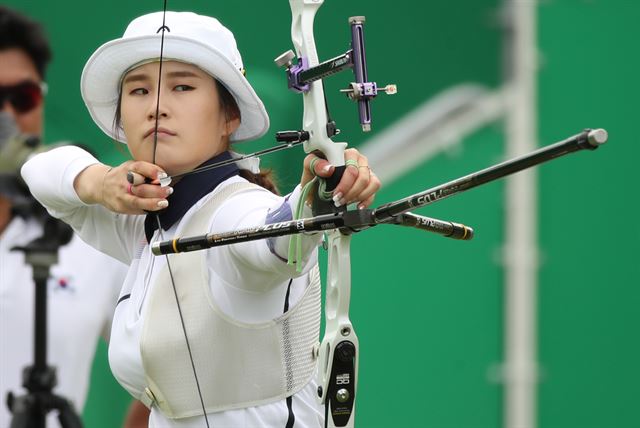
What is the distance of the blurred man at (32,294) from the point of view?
2711mm

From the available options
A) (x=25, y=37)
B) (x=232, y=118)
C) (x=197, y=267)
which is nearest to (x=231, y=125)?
(x=232, y=118)

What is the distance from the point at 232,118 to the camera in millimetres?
1796

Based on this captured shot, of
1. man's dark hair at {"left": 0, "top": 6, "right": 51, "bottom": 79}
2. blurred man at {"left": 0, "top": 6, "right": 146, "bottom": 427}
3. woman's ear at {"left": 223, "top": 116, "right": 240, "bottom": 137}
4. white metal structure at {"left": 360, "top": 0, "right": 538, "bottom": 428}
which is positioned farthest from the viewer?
white metal structure at {"left": 360, "top": 0, "right": 538, "bottom": 428}

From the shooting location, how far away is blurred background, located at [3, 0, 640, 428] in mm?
3389

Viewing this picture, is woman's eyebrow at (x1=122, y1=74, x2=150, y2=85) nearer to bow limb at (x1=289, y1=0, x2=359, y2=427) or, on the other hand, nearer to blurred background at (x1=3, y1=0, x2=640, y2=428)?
bow limb at (x1=289, y1=0, x2=359, y2=427)

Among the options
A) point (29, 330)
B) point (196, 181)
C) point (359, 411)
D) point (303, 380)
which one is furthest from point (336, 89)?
point (359, 411)

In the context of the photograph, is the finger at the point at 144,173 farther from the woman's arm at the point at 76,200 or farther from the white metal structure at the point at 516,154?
the white metal structure at the point at 516,154

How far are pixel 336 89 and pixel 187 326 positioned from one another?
18.1 inches

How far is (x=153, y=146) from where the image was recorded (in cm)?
171

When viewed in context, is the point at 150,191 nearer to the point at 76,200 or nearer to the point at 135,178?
the point at 135,178

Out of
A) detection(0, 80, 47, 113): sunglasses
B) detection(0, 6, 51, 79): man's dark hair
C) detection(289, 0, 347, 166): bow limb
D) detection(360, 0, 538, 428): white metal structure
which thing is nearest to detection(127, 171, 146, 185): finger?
detection(289, 0, 347, 166): bow limb

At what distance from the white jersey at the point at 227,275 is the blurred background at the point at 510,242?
4.79 feet

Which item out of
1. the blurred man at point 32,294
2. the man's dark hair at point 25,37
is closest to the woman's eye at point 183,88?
the blurred man at point 32,294

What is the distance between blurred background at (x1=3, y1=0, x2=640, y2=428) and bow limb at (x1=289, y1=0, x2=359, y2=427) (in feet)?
5.43
